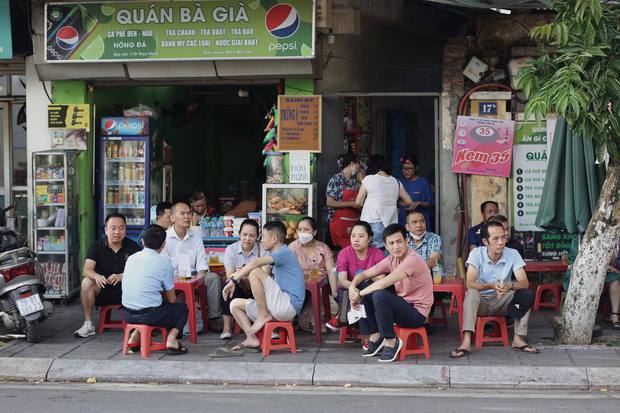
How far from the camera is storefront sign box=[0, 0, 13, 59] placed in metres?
11.7

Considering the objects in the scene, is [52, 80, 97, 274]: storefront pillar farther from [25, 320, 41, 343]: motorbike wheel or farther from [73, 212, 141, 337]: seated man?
[25, 320, 41, 343]: motorbike wheel

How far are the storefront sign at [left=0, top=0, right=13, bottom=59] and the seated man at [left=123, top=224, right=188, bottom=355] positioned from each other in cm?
374

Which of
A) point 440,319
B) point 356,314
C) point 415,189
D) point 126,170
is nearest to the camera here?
point 356,314

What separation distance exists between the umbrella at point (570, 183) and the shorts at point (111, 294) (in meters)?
4.43

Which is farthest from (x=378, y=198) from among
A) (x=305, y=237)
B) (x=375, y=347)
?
(x=375, y=347)

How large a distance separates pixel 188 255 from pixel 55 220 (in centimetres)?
270

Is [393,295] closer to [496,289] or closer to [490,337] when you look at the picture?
[496,289]

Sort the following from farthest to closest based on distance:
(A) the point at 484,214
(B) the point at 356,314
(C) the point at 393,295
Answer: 1. (A) the point at 484,214
2. (B) the point at 356,314
3. (C) the point at 393,295

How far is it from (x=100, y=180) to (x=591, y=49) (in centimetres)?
686

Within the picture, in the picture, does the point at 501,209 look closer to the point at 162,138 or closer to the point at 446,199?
the point at 446,199

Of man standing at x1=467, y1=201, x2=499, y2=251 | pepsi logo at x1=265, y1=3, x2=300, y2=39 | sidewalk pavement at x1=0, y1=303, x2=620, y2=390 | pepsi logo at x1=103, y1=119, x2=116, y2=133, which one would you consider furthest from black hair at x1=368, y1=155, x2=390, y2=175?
pepsi logo at x1=103, y1=119, x2=116, y2=133

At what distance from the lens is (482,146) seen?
12.1 metres

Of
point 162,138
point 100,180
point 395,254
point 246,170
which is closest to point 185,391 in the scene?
point 395,254

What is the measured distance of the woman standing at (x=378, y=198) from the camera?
38.3ft
